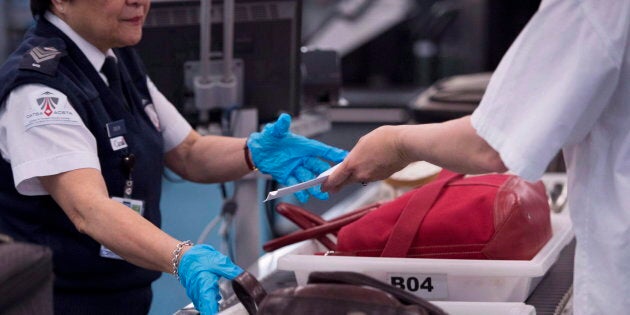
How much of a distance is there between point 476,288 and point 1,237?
36.1 inches

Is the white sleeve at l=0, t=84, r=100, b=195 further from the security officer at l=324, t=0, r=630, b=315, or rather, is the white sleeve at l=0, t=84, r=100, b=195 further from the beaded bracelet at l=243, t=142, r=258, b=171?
the security officer at l=324, t=0, r=630, b=315

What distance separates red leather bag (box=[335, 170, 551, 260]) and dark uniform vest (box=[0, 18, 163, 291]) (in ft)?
1.63

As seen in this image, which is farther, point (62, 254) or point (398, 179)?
point (398, 179)

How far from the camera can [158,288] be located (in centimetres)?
313

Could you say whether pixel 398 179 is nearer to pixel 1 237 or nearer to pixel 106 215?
pixel 106 215

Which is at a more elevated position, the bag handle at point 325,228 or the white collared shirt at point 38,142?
the white collared shirt at point 38,142

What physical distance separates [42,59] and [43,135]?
0.60ft

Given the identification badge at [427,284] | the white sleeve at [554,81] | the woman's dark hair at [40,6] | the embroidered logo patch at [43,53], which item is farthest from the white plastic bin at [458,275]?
the woman's dark hair at [40,6]

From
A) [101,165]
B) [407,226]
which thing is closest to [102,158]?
[101,165]

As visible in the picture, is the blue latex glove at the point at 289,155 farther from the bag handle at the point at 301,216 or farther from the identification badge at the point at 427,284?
A: the identification badge at the point at 427,284

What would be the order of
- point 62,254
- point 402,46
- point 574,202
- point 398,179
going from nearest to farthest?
point 574,202
point 62,254
point 398,179
point 402,46

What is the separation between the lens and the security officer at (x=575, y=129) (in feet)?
4.53

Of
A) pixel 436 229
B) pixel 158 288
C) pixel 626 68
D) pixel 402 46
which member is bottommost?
pixel 402 46

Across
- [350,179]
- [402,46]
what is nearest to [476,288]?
[350,179]
